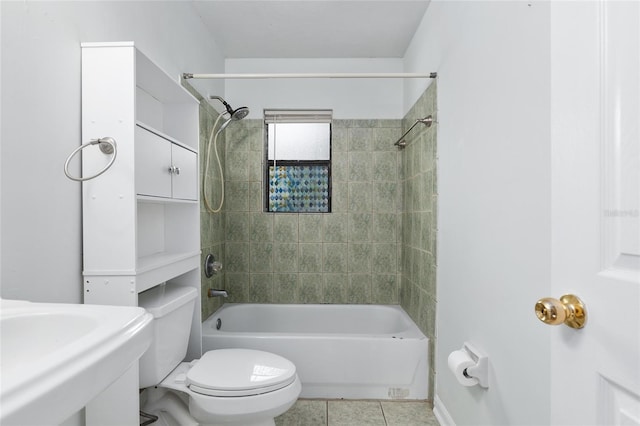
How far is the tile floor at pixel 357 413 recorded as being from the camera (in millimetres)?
2005

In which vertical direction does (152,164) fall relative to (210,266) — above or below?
above

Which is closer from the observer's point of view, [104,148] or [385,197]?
[104,148]

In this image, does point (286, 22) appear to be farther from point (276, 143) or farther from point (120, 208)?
point (120, 208)

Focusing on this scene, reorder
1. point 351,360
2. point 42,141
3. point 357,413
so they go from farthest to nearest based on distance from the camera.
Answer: point 351,360 → point 357,413 → point 42,141

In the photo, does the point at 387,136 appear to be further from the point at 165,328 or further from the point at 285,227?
the point at 165,328

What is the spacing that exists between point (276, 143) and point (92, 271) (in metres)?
2.03

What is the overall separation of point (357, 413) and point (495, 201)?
147 cm

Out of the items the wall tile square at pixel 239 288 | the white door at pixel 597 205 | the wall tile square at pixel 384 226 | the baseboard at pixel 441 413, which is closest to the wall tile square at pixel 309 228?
the wall tile square at pixel 384 226

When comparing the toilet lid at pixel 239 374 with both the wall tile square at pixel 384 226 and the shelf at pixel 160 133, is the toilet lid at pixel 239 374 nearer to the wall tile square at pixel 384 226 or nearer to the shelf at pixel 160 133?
the shelf at pixel 160 133

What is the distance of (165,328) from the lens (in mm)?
1576

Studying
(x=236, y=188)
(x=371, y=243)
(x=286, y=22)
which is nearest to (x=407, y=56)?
(x=286, y=22)

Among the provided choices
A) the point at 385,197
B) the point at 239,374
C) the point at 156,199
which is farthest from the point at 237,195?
the point at 239,374

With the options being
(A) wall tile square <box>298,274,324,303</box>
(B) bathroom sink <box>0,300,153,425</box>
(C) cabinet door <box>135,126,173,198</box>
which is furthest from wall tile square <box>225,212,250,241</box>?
(B) bathroom sink <box>0,300,153,425</box>

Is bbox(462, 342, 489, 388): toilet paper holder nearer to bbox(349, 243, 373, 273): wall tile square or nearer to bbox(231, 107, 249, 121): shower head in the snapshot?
bbox(349, 243, 373, 273): wall tile square
